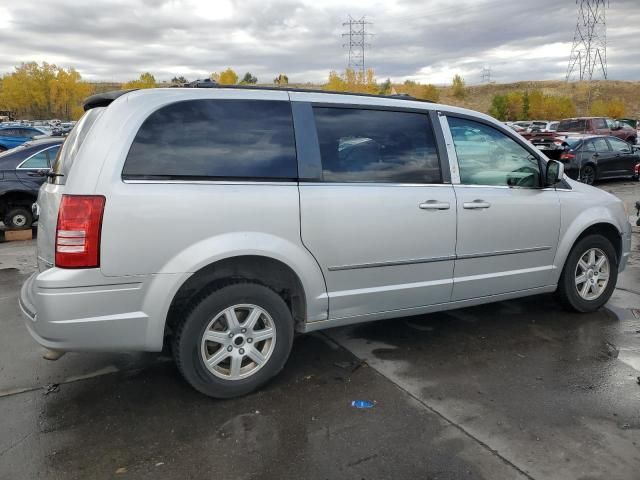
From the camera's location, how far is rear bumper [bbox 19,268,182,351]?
297 centimetres

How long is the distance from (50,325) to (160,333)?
23.1 inches

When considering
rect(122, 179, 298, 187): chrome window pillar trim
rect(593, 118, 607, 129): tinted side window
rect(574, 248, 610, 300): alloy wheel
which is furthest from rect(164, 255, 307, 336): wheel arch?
rect(593, 118, 607, 129): tinted side window

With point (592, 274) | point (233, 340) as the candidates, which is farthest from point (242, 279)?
point (592, 274)

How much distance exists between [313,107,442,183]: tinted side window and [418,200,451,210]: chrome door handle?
17cm

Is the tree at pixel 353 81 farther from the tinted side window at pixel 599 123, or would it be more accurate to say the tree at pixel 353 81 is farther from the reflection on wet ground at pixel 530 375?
the reflection on wet ground at pixel 530 375

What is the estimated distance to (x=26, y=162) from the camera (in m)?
9.35

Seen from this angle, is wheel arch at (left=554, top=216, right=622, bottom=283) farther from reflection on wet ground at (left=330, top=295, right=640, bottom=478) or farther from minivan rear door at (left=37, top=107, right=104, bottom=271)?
minivan rear door at (left=37, top=107, right=104, bottom=271)

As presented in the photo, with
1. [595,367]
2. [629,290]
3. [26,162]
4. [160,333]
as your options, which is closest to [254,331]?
[160,333]

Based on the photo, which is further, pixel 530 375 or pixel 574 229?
pixel 574 229

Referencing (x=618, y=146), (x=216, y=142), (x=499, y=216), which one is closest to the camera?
(x=216, y=142)

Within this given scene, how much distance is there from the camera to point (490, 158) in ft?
14.5

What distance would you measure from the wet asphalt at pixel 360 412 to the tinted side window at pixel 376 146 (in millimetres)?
1386

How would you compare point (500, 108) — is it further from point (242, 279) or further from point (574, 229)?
point (242, 279)

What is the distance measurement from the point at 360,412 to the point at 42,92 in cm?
10732
